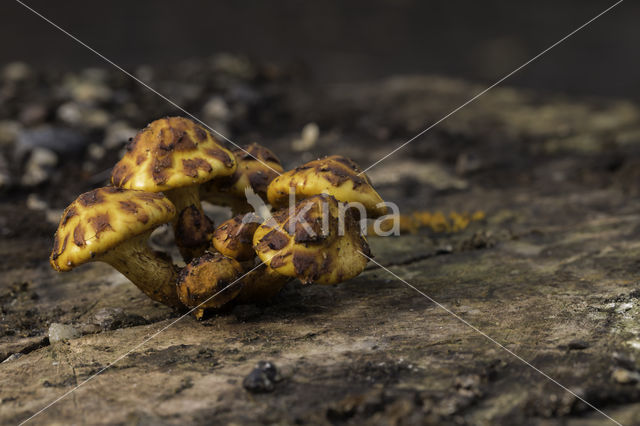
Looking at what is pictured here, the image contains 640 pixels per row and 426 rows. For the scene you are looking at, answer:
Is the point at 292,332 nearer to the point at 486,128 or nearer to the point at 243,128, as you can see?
the point at 243,128

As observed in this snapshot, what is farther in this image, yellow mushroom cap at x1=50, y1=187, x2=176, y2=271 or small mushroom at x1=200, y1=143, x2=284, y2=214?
small mushroom at x1=200, y1=143, x2=284, y2=214

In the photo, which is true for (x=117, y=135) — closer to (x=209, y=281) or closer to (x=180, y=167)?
(x=180, y=167)

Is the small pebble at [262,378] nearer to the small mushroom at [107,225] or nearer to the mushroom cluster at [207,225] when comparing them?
the mushroom cluster at [207,225]

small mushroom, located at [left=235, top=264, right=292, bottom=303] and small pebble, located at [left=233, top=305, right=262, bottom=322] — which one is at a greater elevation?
small mushroom, located at [left=235, top=264, right=292, bottom=303]

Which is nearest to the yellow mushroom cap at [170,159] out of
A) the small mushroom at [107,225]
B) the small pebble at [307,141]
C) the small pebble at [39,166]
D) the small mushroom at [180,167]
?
the small mushroom at [180,167]

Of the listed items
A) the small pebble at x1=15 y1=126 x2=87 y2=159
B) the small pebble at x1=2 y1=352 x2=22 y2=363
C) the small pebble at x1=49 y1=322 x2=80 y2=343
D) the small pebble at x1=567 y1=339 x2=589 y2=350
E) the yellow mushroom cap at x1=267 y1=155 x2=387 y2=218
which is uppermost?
the small pebble at x1=15 y1=126 x2=87 y2=159

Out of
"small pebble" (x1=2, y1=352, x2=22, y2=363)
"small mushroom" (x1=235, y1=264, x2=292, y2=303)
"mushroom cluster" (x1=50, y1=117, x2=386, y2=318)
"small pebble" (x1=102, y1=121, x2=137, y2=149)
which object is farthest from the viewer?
"small pebble" (x1=102, y1=121, x2=137, y2=149)

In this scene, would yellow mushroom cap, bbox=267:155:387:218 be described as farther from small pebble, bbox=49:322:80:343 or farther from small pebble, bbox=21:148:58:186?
small pebble, bbox=21:148:58:186

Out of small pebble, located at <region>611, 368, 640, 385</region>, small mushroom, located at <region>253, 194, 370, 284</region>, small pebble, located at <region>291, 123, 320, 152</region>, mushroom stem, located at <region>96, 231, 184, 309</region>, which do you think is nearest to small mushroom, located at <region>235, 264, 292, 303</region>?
small mushroom, located at <region>253, 194, 370, 284</region>
